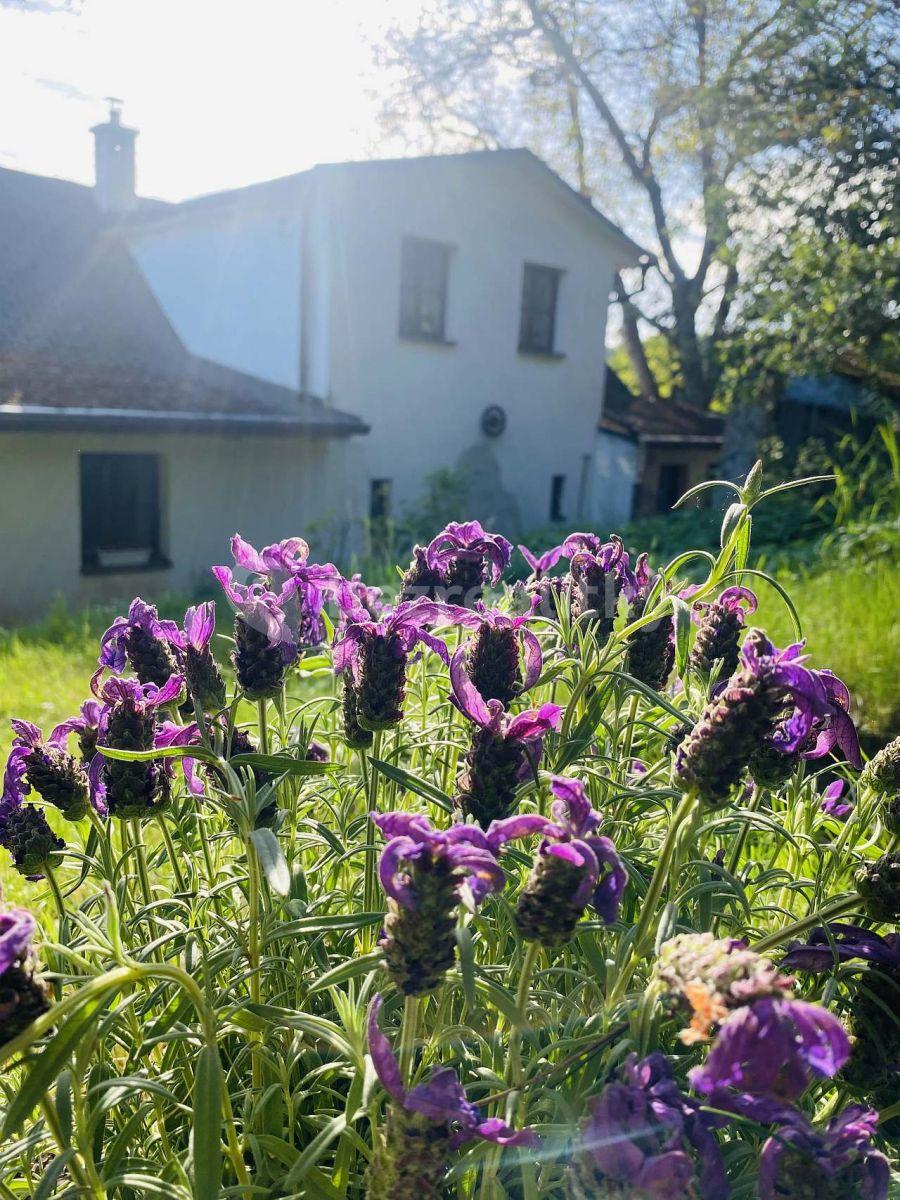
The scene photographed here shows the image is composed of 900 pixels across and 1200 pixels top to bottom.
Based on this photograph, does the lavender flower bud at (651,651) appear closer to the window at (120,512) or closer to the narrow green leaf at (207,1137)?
the narrow green leaf at (207,1137)

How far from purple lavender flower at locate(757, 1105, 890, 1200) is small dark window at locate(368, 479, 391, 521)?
33.3 ft

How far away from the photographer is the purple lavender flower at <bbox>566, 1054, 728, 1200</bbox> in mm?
791

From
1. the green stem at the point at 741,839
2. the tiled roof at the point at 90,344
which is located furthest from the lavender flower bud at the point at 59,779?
the tiled roof at the point at 90,344

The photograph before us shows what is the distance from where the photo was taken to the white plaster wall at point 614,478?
14023mm

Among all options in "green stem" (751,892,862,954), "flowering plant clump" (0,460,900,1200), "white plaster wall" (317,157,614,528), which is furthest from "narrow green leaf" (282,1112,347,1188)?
"white plaster wall" (317,157,614,528)

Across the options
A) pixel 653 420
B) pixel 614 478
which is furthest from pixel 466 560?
pixel 653 420

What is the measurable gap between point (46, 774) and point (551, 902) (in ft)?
2.56

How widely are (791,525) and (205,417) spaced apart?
18.7 ft

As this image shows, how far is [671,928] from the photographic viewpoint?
1.00 m

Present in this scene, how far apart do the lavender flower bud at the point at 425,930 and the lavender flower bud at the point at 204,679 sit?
0.59 metres

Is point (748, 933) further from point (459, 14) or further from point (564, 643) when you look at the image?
→ point (459, 14)

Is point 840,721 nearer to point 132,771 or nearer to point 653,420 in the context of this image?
point 132,771

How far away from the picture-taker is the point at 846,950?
1.06 meters

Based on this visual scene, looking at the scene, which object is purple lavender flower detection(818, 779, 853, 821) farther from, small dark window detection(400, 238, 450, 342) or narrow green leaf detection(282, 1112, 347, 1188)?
small dark window detection(400, 238, 450, 342)
